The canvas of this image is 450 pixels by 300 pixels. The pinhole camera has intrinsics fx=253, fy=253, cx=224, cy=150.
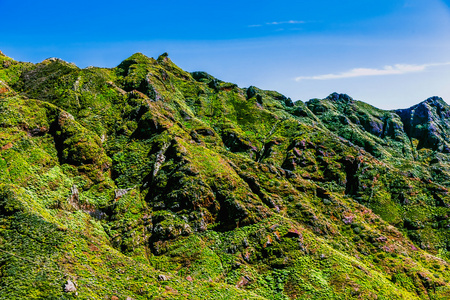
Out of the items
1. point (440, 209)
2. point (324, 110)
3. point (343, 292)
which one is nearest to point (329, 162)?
point (440, 209)

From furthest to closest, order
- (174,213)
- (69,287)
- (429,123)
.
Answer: (429,123) → (174,213) → (69,287)

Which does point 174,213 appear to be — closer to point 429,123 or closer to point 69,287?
point 69,287

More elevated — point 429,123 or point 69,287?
point 429,123

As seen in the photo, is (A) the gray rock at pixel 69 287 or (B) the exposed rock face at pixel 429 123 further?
(B) the exposed rock face at pixel 429 123

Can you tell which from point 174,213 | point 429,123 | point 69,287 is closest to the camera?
point 69,287

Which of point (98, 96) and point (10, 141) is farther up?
point (98, 96)

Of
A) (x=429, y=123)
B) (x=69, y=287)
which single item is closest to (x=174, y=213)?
(x=69, y=287)

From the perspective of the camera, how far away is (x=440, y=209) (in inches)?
2576

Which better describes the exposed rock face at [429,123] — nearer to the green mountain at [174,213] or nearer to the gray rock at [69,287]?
the green mountain at [174,213]

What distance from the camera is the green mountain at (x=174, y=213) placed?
2477cm

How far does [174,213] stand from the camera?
3925 cm

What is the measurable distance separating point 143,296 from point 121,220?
54.3ft

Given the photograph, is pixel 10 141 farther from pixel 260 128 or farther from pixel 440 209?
pixel 440 209

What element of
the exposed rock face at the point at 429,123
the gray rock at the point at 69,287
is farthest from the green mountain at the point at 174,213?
the exposed rock face at the point at 429,123
